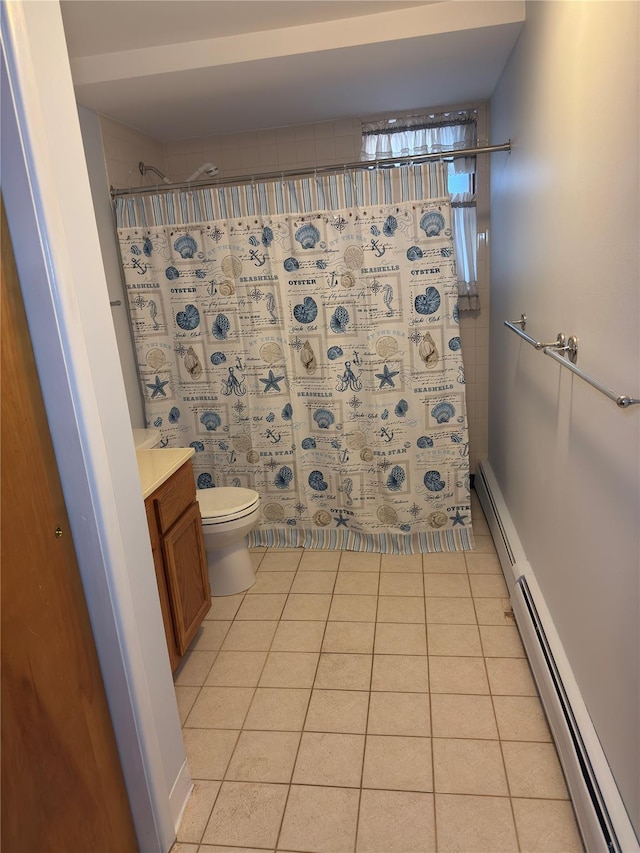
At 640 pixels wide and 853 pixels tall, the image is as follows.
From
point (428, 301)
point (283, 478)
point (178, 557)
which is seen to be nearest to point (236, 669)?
point (178, 557)

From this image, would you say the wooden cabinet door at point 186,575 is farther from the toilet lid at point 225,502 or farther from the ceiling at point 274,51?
the ceiling at point 274,51

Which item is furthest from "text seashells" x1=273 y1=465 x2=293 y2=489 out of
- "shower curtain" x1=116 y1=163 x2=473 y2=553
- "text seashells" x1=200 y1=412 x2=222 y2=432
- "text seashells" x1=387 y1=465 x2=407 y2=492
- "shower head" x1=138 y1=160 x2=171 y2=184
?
"shower head" x1=138 y1=160 x2=171 y2=184

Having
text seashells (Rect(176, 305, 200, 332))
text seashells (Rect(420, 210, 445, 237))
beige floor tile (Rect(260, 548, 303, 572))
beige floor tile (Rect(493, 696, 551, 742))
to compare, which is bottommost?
beige floor tile (Rect(493, 696, 551, 742))

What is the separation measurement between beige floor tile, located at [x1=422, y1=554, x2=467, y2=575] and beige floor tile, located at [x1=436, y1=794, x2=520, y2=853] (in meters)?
1.22

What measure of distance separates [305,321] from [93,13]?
142cm

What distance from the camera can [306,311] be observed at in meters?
2.85

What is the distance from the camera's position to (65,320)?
1.20m

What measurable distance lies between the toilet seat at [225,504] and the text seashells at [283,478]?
358mm

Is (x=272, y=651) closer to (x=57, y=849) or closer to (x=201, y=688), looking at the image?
(x=201, y=688)

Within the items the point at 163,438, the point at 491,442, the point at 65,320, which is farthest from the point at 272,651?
the point at 491,442

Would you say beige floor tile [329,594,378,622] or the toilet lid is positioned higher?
the toilet lid

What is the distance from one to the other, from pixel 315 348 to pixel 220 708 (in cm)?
163

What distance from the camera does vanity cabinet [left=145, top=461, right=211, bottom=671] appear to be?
6.49 ft

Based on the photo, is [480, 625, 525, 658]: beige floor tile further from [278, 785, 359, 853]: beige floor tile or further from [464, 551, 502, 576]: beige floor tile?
[278, 785, 359, 853]: beige floor tile
